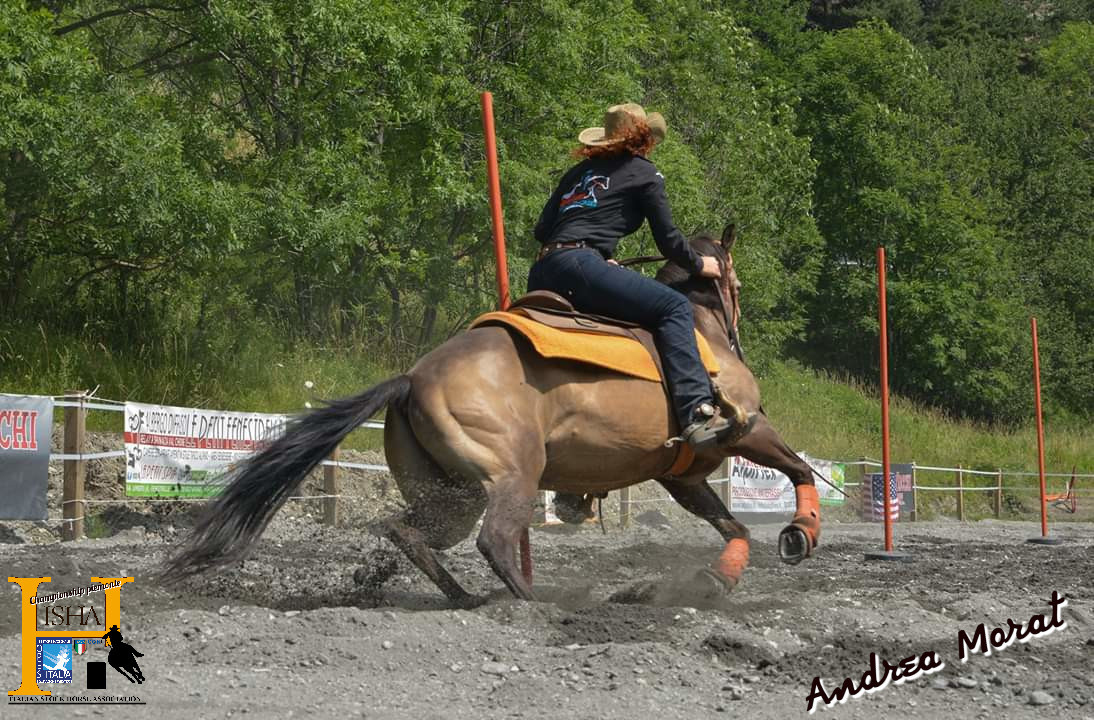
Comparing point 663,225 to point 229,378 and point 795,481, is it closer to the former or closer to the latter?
point 795,481

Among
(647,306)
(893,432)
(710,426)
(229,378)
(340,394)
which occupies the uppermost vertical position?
(647,306)

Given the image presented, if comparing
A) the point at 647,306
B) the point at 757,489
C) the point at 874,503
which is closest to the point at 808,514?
the point at 647,306

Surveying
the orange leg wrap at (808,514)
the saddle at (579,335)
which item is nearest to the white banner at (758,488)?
the orange leg wrap at (808,514)

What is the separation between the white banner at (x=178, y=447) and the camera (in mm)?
12211

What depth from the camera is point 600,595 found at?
8.10 meters

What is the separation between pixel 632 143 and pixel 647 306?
0.94 metres

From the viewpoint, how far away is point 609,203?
7480 mm

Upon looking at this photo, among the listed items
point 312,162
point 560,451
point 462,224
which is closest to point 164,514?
point 312,162

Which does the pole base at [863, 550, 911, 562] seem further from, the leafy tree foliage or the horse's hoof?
the leafy tree foliage

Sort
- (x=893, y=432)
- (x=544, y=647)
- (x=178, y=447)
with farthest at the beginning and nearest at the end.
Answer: (x=893, y=432) → (x=178, y=447) → (x=544, y=647)

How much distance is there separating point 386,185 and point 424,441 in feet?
41.6

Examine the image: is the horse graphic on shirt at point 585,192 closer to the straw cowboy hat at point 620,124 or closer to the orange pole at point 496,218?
the straw cowboy hat at point 620,124
